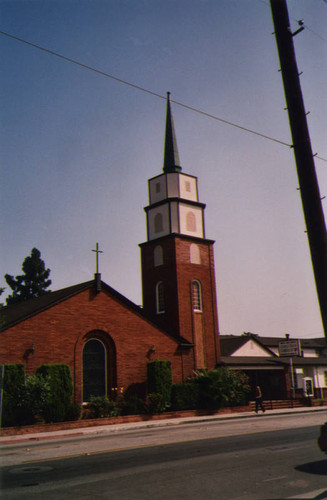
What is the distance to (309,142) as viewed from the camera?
8.32m

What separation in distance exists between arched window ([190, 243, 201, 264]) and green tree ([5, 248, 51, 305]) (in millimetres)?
27695

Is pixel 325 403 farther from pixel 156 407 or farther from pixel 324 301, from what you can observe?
pixel 324 301

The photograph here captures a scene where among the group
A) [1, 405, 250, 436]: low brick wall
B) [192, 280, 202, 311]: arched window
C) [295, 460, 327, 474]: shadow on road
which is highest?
[192, 280, 202, 311]: arched window

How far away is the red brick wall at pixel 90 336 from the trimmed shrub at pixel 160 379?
0.79m

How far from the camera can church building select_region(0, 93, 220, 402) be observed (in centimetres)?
2630

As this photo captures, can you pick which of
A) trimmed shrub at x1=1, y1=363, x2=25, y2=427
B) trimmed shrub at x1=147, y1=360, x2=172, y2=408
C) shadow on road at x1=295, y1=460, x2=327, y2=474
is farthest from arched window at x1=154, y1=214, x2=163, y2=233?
shadow on road at x1=295, y1=460, x2=327, y2=474

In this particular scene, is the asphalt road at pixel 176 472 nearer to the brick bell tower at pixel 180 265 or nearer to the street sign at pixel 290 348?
the brick bell tower at pixel 180 265

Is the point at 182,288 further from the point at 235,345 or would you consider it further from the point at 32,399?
the point at 32,399

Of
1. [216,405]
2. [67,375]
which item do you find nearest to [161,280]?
[216,405]

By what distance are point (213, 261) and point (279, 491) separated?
30064 mm

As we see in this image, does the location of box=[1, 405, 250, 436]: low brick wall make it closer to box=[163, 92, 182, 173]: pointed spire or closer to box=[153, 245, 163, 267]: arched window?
box=[153, 245, 163, 267]: arched window

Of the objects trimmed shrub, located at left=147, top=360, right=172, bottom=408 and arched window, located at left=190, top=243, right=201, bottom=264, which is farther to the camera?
arched window, located at left=190, top=243, right=201, bottom=264

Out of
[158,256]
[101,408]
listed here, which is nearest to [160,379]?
[101,408]

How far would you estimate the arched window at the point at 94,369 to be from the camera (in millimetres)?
27656
